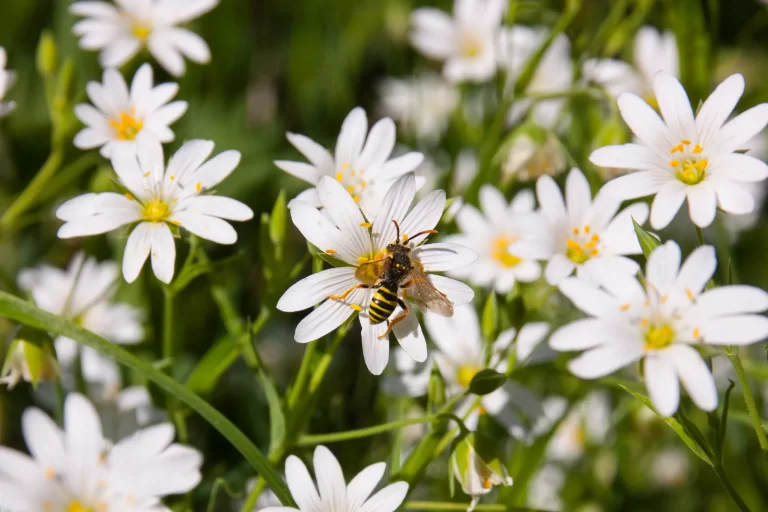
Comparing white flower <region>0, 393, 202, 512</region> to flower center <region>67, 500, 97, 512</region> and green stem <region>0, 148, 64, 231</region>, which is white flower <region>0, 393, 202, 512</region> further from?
green stem <region>0, 148, 64, 231</region>

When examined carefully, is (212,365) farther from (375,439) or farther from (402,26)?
(402,26)

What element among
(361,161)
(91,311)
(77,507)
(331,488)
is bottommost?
(331,488)

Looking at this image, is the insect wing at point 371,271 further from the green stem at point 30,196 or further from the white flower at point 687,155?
the green stem at point 30,196

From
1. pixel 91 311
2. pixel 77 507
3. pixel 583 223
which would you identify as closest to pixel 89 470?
pixel 77 507

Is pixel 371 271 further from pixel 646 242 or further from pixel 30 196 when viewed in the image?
pixel 30 196

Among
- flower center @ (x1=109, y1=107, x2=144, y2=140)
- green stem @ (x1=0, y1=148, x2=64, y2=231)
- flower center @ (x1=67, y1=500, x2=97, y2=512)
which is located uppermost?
flower center @ (x1=109, y1=107, x2=144, y2=140)

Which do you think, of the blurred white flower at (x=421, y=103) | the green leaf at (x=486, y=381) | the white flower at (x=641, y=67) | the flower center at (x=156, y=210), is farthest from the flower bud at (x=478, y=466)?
the blurred white flower at (x=421, y=103)

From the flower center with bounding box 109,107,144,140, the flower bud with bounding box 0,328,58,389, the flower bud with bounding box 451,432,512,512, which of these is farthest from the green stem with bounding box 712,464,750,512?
the flower center with bounding box 109,107,144,140

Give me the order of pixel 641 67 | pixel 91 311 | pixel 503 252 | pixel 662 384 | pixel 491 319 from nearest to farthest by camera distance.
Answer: pixel 662 384
pixel 491 319
pixel 503 252
pixel 91 311
pixel 641 67
